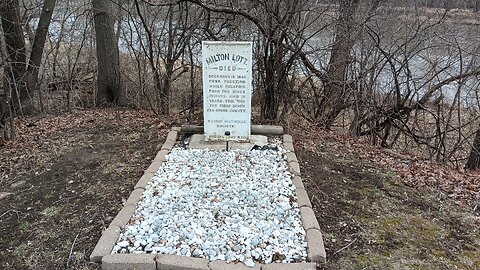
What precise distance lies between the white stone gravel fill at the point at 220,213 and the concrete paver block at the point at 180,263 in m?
0.07

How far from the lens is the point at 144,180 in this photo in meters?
4.18

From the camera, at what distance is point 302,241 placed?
126 inches

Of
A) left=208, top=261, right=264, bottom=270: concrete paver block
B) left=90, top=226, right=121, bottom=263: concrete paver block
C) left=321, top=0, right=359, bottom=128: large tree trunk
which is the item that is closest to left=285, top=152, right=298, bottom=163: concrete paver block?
left=321, top=0, right=359, bottom=128: large tree trunk

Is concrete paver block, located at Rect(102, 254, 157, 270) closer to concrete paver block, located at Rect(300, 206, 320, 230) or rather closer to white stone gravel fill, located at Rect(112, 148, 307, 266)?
white stone gravel fill, located at Rect(112, 148, 307, 266)

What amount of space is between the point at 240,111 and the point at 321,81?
6.46 feet

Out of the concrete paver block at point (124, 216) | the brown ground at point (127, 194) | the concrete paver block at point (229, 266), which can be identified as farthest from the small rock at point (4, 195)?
the concrete paver block at point (229, 266)

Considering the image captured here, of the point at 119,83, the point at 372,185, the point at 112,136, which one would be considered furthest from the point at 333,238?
the point at 119,83

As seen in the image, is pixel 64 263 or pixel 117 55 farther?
pixel 117 55

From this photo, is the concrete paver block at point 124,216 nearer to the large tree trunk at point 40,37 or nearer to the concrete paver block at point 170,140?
the concrete paver block at point 170,140

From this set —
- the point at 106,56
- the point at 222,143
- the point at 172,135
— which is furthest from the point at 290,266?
the point at 106,56

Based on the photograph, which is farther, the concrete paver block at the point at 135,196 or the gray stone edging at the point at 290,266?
the concrete paver block at the point at 135,196

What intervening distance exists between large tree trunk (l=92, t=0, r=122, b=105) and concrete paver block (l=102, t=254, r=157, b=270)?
557 centimetres

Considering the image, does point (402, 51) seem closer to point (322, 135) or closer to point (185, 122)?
point (322, 135)

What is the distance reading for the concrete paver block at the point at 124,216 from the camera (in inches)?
132
